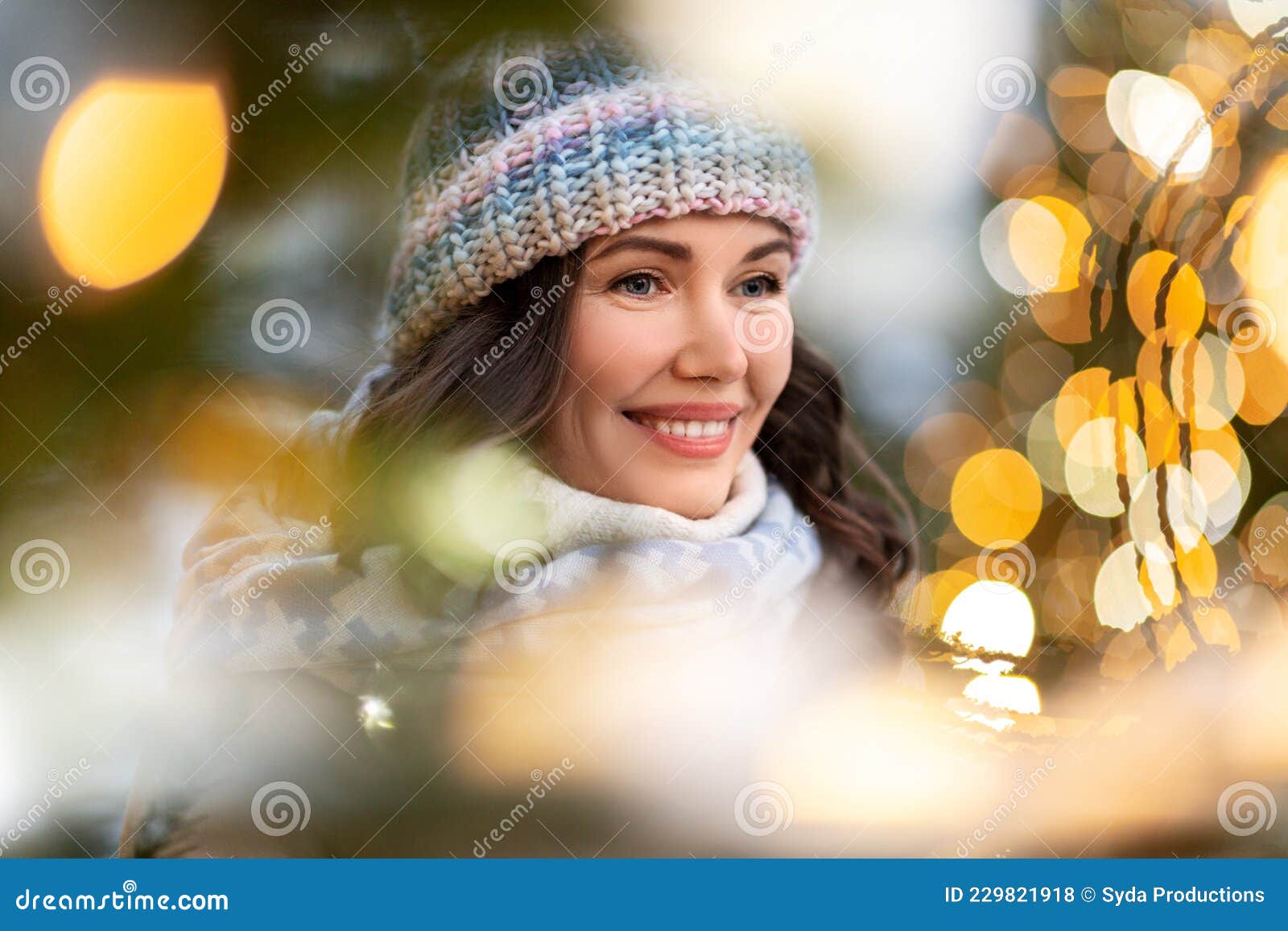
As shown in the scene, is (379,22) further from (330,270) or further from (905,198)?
(905,198)

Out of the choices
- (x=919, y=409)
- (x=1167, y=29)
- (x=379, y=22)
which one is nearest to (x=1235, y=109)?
(x=1167, y=29)

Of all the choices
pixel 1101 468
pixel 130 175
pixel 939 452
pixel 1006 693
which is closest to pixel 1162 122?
pixel 1101 468

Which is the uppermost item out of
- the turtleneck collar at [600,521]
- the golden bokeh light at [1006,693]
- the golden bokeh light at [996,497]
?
the golden bokeh light at [996,497]

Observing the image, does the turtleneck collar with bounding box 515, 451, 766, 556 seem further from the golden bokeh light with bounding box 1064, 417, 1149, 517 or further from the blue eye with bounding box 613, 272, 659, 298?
the golden bokeh light with bounding box 1064, 417, 1149, 517

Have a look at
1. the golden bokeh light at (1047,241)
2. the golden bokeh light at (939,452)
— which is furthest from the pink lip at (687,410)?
the golden bokeh light at (1047,241)

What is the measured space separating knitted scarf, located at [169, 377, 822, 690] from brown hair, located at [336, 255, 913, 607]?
69 mm

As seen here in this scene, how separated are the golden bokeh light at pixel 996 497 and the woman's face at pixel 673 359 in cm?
40

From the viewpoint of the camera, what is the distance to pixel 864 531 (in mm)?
2053

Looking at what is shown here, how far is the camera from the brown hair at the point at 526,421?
1868mm

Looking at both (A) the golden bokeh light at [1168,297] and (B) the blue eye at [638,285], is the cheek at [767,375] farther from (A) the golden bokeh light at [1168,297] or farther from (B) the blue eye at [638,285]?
(A) the golden bokeh light at [1168,297]

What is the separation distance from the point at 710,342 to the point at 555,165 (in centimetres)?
38

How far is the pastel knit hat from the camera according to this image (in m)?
1.80

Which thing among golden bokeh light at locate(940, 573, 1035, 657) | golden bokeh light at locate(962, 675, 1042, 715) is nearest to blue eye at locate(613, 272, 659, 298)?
golden bokeh light at locate(940, 573, 1035, 657)

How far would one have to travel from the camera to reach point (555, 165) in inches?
70.7
